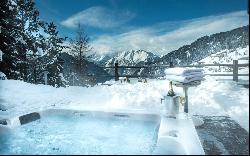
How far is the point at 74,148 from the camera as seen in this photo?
15.9ft

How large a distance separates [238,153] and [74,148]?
8.64 feet

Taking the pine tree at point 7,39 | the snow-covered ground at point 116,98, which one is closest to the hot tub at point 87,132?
the snow-covered ground at point 116,98

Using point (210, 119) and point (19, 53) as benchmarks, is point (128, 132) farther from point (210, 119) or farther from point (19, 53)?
point (19, 53)

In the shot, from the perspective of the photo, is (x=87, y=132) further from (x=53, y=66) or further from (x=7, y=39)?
(x=53, y=66)

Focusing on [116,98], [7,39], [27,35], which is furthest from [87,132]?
[27,35]

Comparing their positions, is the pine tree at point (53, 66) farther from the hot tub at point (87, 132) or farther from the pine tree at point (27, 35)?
the hot tub at point (87, 132)

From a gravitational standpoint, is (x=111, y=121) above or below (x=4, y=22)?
below

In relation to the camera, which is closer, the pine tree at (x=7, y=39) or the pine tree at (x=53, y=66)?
the pine tree at (x=7, y=39)

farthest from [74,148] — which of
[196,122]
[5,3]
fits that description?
[5,3]

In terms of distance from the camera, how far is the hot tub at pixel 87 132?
447 cm

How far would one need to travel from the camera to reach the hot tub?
14.7 feet

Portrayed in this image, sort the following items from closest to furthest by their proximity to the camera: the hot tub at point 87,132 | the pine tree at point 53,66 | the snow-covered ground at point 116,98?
the hot tub at point 87,132 → the snow-covered ground at point 116,98 → the pine tree at point 53,66

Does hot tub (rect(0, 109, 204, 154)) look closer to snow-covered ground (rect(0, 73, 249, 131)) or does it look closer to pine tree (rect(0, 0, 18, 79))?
snow-covered ground (rect(0, 73, 249, 131))

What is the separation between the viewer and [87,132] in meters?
5.77
